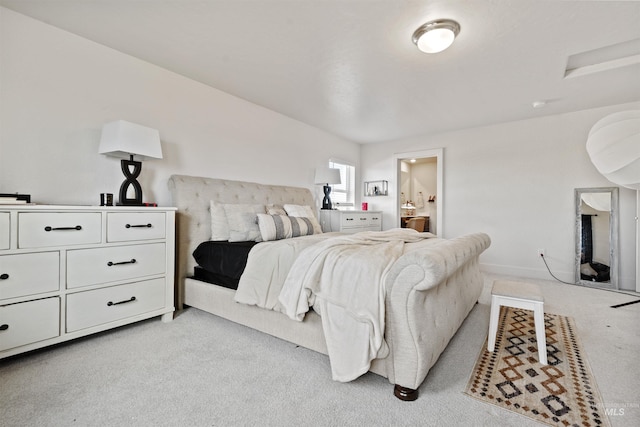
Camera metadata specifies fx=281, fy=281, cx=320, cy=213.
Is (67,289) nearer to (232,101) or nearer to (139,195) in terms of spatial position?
(139,195)

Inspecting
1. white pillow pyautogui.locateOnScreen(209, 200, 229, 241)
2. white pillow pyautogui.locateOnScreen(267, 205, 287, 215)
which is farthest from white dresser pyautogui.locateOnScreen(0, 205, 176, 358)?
white pillow pyautogui.locateOnScreen(267, 205, 287, 215)

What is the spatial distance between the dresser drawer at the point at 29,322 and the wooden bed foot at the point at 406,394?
2120 mm

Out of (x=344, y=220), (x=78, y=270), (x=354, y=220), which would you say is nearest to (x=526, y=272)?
(x=354, y=220)

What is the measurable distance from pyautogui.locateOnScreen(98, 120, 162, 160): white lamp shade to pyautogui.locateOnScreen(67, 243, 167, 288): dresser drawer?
76 cm

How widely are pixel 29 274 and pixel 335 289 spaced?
1.86m

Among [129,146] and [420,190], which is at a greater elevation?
[420,190]

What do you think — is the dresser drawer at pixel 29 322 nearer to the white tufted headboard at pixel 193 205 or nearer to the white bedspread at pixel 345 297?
the white tufted headboard at pixel 193 205

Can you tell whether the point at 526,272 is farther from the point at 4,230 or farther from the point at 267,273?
the point at 4,230

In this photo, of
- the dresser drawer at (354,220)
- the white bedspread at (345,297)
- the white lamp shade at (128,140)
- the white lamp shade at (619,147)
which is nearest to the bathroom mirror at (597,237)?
the white lamp shade at (619,147)

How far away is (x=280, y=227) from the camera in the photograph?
275 cm

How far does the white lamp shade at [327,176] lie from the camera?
4379 millimetres

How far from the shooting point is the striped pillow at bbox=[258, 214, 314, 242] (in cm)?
267

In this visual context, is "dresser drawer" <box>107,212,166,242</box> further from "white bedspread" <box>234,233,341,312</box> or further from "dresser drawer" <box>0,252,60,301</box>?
"white bedspread" <box>234,233,341,312</box>

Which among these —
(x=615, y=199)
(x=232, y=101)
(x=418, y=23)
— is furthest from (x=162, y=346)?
(x=615, y=199)
